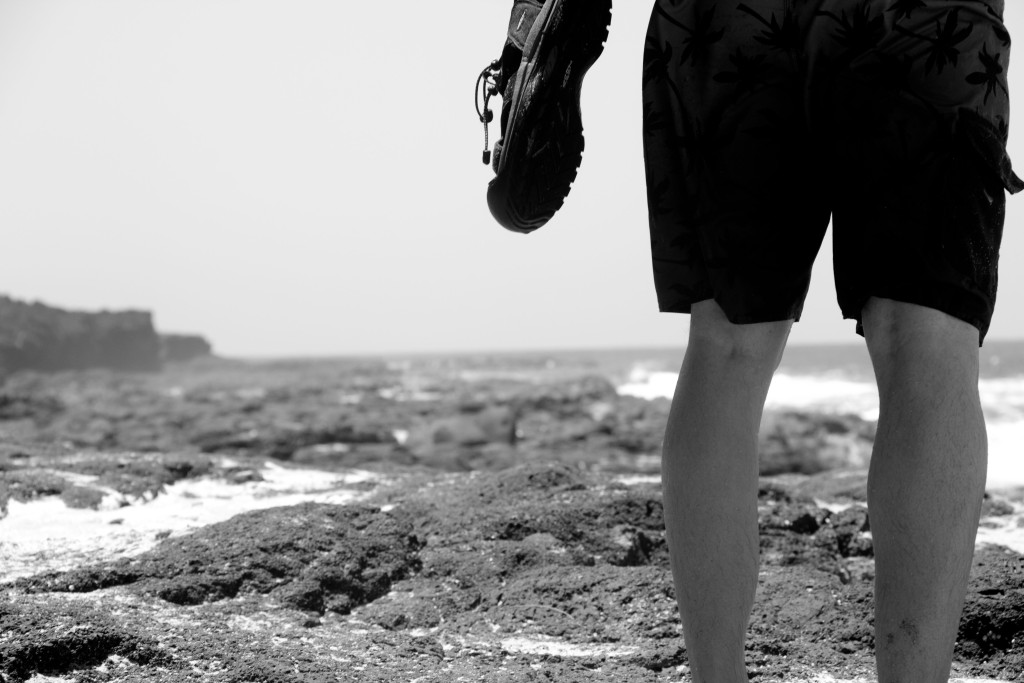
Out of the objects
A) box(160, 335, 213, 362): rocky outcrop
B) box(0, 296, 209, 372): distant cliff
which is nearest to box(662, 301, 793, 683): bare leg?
box(0, 296, 209, 372): distant cliff

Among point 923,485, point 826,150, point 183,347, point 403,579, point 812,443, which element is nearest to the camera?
point 923,485

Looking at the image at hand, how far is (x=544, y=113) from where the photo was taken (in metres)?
1.47

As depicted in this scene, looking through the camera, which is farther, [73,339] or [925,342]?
[73,339]

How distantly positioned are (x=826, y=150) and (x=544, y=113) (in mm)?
513

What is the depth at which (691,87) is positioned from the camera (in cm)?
115

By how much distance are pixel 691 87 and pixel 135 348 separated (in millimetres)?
61998

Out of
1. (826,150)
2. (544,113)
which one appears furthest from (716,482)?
(544,113)

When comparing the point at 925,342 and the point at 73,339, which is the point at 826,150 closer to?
the point at 925,342

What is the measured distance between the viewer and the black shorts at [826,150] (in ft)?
3.34

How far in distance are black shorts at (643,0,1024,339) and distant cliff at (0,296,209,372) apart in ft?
166

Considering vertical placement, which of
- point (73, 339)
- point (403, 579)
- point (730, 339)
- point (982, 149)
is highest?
point (982, 149)

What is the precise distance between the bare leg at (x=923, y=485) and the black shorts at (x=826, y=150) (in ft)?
0.14

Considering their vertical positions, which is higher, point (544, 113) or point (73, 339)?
point (544, 113)

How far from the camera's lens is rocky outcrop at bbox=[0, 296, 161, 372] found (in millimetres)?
48031
